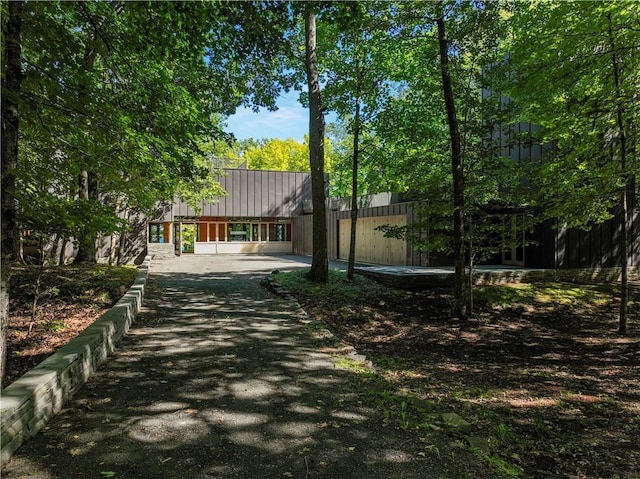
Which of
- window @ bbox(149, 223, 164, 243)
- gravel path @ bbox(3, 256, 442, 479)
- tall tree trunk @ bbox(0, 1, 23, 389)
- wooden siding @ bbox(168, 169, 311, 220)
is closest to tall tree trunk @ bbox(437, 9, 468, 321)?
gravel path @ bbox(3, 256, 442, 479)

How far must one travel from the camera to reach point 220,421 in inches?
134

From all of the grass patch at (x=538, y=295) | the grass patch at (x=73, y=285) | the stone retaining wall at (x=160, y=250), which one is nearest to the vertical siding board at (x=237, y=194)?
the stone retaining wall at (x=160, y=250)

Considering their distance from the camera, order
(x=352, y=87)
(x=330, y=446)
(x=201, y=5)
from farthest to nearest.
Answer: (x=352, y=87)
(x=201, y=5)
(x=330, y=446)

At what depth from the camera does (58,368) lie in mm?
3570

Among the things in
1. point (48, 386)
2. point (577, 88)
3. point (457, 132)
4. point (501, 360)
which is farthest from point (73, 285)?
point (577, 88)

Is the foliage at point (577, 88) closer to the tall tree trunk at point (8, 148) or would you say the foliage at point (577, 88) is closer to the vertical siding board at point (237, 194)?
the tall tree trunk at point (8, 148)

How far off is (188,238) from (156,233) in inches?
112

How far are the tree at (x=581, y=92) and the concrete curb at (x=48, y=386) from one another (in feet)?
27.4

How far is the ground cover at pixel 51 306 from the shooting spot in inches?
199

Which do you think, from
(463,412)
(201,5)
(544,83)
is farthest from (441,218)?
(201,5)

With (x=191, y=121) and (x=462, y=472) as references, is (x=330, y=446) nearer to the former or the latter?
(x=462, y=472)

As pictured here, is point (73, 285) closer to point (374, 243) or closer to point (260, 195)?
point (374, 243)

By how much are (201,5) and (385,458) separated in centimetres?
472

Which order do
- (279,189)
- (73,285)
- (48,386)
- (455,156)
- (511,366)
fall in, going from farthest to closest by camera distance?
(279,189), (455,156), (73,285), (511,366), (48,386)
